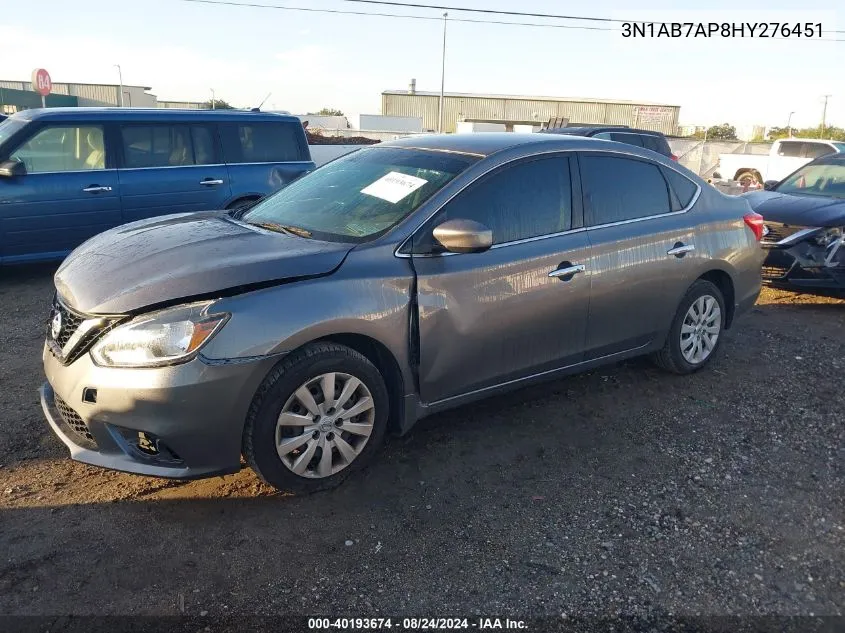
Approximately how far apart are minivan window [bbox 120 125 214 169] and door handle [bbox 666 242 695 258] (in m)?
5.37

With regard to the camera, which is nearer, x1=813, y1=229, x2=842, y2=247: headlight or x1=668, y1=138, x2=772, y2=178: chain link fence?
x1=813, y1=229, x2=842, y2=247: headlight

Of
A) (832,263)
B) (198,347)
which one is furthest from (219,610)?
(832,263)

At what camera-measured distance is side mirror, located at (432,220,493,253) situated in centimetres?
318

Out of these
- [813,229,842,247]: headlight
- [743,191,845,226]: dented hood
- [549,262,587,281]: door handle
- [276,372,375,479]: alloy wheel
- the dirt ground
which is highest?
[743,191,845,226]: dented hood

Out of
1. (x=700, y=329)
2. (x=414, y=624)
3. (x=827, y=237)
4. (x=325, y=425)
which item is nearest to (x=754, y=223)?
(x=700, y=329)

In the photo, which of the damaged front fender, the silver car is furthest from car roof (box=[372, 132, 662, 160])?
the damaged front fender

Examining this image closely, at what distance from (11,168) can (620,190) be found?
5.72m

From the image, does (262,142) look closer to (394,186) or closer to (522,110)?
(394,186)

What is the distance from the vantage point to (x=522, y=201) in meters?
3.74

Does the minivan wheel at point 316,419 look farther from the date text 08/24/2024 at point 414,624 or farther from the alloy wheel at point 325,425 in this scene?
the date text 08/24/2024 at point 414,624

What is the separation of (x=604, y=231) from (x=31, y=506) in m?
3.38

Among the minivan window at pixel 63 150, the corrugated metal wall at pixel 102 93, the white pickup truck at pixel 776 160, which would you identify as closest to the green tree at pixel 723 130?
the white pickup truck at pixel 776 160

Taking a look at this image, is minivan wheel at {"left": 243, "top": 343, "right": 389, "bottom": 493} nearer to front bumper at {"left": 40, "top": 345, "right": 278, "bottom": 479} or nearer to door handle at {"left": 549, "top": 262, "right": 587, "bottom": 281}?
front bumper at {"left": 40, "top": 345, "right": 278, "bottom": 479}

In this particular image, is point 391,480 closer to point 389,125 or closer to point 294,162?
point 294,162
